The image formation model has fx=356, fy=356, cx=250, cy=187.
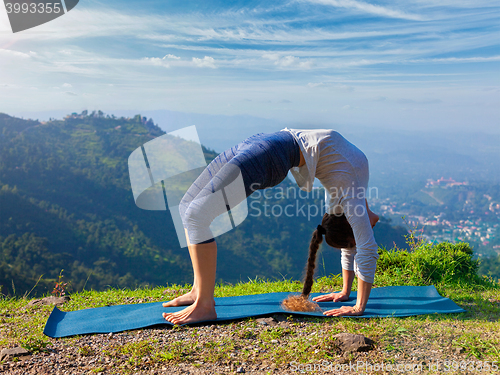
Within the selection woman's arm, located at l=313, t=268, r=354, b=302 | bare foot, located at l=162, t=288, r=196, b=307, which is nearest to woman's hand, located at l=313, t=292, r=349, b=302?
woman's arm, located at l=313, t=268, r=354, b=302

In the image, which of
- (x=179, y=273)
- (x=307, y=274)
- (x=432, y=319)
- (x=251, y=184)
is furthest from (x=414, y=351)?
(x=179, y=273)

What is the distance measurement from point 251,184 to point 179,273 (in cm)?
2700

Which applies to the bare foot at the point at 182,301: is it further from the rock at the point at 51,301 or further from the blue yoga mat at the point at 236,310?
the rock at the point at 51,301

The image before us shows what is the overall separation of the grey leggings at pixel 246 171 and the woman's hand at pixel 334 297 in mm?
1228

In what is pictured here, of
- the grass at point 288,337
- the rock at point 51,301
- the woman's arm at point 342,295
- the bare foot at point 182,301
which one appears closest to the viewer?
the grass at point 288,337

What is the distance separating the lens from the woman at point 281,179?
96.8 inches

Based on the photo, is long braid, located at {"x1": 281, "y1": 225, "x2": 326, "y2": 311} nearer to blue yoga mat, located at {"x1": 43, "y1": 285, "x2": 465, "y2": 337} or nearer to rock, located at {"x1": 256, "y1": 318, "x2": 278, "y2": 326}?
blue yoga mat, located at {"x1": 43, "y1": 285, "x2": 465, "y2": 337}

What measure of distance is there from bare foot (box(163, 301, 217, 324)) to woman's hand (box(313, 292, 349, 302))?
1.01m

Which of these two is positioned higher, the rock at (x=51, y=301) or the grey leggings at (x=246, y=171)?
the grey leggings at (x=246, y=171)

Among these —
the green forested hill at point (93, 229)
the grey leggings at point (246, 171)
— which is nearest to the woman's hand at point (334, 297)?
the grey leggings at point (246, 171)

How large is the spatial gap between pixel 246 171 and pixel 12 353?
5.91ft

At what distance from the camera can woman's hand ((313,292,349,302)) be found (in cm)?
310

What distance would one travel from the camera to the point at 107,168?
38.9 m

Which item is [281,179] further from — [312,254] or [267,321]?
[267,321]
